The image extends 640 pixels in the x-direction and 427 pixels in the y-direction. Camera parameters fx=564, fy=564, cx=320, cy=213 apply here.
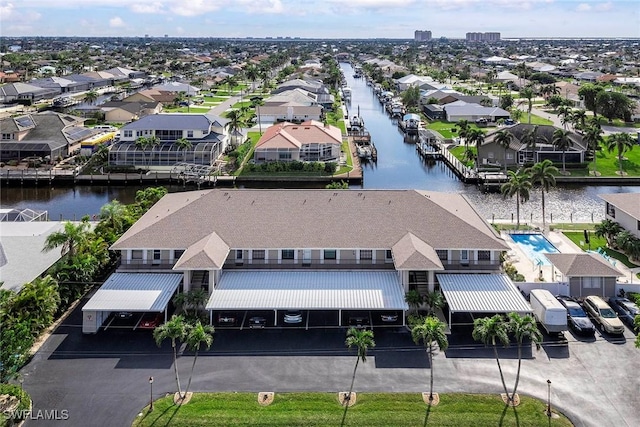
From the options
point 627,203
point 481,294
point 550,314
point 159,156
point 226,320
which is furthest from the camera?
point 159,156

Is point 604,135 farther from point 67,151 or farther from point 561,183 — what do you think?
point 67,151

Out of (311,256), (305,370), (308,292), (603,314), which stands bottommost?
(305,370)

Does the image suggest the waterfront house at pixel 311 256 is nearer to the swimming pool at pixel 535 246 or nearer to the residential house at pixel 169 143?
the swimming pool at pixel 535 246

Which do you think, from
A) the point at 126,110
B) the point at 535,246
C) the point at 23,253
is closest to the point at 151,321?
the point at 23,253

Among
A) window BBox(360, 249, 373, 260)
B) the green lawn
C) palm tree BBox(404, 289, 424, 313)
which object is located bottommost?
the green lawn

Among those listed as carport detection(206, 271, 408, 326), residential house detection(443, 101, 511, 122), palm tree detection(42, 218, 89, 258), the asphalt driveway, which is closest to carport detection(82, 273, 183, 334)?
the asphalt driveway

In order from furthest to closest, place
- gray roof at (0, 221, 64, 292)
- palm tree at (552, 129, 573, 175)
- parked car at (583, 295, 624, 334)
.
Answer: palm tree at (552, 129, 573, 175), gray roof at (0, 221, 64, 292), parked car at (583, 295, 624, 334)

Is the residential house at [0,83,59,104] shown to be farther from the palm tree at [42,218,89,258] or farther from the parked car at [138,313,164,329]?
the parked car at [138,313,164,329]

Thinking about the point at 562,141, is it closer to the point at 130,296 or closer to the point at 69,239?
the point at 130,296
